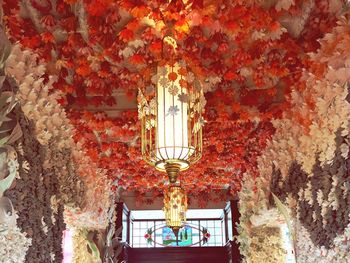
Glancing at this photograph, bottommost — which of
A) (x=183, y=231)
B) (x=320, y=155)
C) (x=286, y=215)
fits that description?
(x=286, y=215)

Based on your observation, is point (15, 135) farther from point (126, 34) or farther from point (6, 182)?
point (126, 34)

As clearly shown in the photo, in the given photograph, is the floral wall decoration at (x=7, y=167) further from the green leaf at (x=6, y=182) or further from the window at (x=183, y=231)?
the window at (x=183, y=231)

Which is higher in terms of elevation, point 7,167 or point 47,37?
point 47,37

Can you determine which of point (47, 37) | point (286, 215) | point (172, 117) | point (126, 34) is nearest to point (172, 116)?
point (172, 117)

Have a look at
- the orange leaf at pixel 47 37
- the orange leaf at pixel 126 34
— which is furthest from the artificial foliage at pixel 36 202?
the orange leaf at pixel 126 34

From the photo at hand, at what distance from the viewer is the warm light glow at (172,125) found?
8.56 ft

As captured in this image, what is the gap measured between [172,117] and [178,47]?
5.79 feet

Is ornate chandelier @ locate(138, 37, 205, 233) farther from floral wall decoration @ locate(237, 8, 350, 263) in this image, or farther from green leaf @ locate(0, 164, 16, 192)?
floral wall decoration @ locate(237, 8, 350, 263)

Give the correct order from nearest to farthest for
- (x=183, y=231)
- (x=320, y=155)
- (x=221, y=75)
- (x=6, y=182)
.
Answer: (x=6, y=182), (x=320, y=155), (x=221, y=75), (x=183, y=231)

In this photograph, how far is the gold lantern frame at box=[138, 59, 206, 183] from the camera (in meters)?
2.63

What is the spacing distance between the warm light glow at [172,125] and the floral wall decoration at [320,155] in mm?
1285

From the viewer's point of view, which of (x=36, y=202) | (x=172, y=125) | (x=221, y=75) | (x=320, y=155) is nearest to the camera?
(x=172, y=125)

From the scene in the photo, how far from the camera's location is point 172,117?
265cm

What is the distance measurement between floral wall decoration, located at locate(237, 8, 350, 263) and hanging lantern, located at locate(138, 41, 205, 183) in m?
1.19
